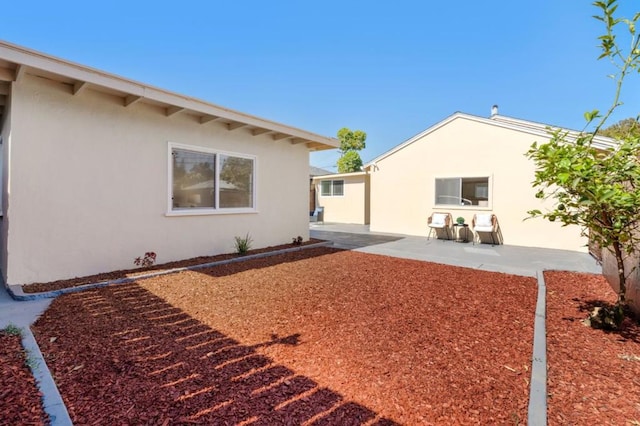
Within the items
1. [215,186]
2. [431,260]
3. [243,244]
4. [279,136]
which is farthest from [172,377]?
[279,136]

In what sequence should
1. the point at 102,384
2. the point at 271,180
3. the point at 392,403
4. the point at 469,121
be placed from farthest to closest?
1. the point at 469,121
2. the point at 271,180
3. the point at 102,384
4. the point at 392,403

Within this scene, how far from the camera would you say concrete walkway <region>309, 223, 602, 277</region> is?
6.37 metres

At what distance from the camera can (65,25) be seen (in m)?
7.30

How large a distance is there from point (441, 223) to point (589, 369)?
26.1ft

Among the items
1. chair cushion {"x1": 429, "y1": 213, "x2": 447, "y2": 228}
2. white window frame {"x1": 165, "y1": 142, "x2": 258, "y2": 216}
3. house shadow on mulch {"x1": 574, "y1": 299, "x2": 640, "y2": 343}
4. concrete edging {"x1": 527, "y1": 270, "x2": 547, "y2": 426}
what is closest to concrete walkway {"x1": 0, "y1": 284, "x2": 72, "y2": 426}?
white window frame {"x1": 165, "y1": 142, "x2": 258, "y2": 216}

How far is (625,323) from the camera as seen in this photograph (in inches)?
137

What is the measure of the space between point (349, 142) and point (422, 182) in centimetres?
1941

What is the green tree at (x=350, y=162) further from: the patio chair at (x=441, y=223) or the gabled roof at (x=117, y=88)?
the gabled roof at (x=117, y=88)

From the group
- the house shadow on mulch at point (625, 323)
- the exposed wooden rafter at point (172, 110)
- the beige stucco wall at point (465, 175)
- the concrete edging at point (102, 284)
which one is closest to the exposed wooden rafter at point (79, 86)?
the exposed wooden rafter at point (172, 110)

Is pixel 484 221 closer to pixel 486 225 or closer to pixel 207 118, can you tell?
pixel 486 225

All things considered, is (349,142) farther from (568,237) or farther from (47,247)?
(47,247)

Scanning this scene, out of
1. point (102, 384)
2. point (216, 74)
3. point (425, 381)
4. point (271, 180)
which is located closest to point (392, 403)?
point (425, 381)

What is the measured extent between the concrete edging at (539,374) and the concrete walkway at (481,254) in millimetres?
2761

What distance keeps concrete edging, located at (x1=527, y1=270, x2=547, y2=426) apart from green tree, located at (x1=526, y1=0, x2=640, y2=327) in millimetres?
604
